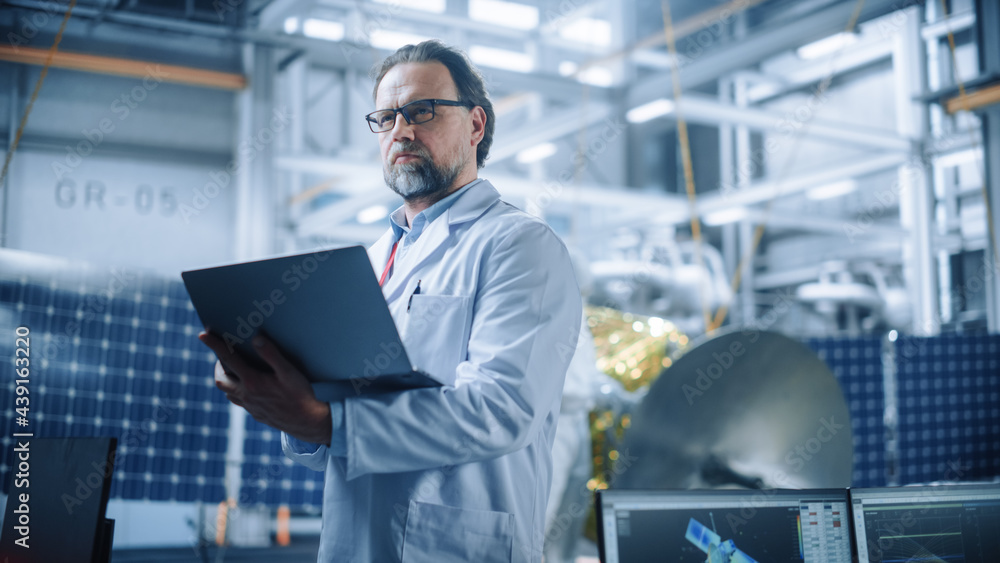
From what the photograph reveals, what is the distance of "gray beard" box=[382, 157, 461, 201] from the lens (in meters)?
1.40

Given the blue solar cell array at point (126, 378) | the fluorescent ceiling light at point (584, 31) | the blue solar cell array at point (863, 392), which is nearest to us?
the blue solar cell array at point (126, 378)

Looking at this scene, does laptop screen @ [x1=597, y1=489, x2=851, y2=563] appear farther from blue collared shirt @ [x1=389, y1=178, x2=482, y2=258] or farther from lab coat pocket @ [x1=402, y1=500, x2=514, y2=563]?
blue collared shirt @ [x1=389, y1=178, x2=482, y2=258]

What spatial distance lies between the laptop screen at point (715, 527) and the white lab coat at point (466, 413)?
142 millimetres

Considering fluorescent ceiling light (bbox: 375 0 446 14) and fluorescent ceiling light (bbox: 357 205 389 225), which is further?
fluorescent ceiling light (bbox: 357 205 389 225)

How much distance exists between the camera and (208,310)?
3.49 feet

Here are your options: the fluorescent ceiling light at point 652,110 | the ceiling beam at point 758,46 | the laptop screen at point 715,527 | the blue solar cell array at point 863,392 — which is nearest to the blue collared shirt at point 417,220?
the laptop screen at point 715,527

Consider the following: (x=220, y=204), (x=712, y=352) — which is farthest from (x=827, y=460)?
(x=220, y=204)

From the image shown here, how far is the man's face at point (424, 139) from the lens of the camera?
1397 millimetres

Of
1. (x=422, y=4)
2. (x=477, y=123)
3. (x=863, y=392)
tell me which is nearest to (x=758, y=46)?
(x=863, y=392)

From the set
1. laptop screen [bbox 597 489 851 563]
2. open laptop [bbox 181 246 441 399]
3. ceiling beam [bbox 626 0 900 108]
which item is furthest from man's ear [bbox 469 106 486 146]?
ceiling beam [bbox 626 0 900 108]

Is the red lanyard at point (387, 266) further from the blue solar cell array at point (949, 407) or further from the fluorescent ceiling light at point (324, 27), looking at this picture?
the fluorescent ceiling light at point (324, 27)

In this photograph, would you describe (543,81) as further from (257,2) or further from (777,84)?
(777,84)

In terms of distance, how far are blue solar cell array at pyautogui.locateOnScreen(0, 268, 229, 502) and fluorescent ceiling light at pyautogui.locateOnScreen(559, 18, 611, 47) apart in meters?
6.28

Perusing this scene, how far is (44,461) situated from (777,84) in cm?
1023
